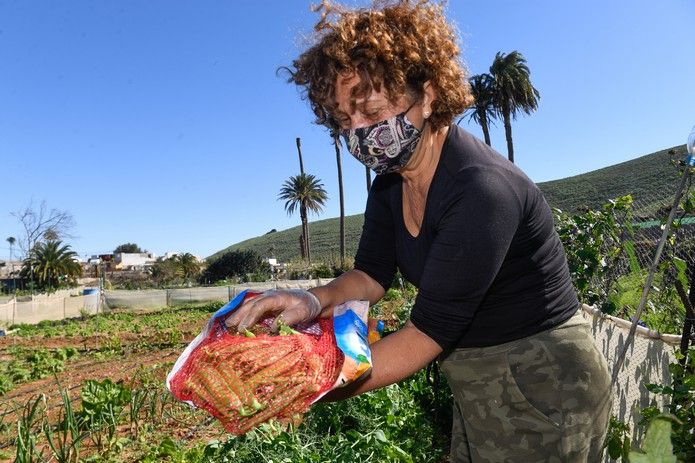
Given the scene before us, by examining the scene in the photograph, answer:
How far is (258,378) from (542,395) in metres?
0.84

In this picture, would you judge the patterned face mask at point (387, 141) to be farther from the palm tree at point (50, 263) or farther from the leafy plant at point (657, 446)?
the palm tree at point (50, 263)

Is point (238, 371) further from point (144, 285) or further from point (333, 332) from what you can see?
point (144, 285)

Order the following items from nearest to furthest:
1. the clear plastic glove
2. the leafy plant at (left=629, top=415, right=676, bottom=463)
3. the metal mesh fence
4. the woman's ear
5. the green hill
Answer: the leafy plant at (left=629, top=415, right=676, bottom=463) → the clear plastic glove → the woman's ear → the metal mesh fence → the green hill

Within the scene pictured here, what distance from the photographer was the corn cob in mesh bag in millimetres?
1052

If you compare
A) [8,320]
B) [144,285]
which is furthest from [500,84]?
[144,285]

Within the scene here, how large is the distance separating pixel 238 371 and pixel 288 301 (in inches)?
18.1

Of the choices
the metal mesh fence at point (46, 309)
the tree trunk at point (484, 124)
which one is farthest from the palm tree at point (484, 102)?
the metal mesh fence at point (46, 309)

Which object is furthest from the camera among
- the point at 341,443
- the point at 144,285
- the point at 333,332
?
the point at 144,285

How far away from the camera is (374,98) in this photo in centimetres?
141

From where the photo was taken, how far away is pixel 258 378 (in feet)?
3.43

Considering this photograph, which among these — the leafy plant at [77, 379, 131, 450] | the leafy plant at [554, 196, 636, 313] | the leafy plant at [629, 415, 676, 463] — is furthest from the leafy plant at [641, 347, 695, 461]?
the leafy plant at [77, 379, 131, 450]

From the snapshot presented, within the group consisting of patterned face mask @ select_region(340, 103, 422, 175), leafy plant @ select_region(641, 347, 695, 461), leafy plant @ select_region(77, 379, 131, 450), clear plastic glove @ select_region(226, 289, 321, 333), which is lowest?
leafy plant @ select_region(77, 379, 131, 450)

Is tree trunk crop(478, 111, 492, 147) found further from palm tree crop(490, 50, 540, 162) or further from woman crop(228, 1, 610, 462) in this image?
woman crop(228, 1, 610, 462)

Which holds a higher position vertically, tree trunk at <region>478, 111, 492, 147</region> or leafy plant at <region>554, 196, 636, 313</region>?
tree trunk at <region>478, 111, 492, 147</region>
